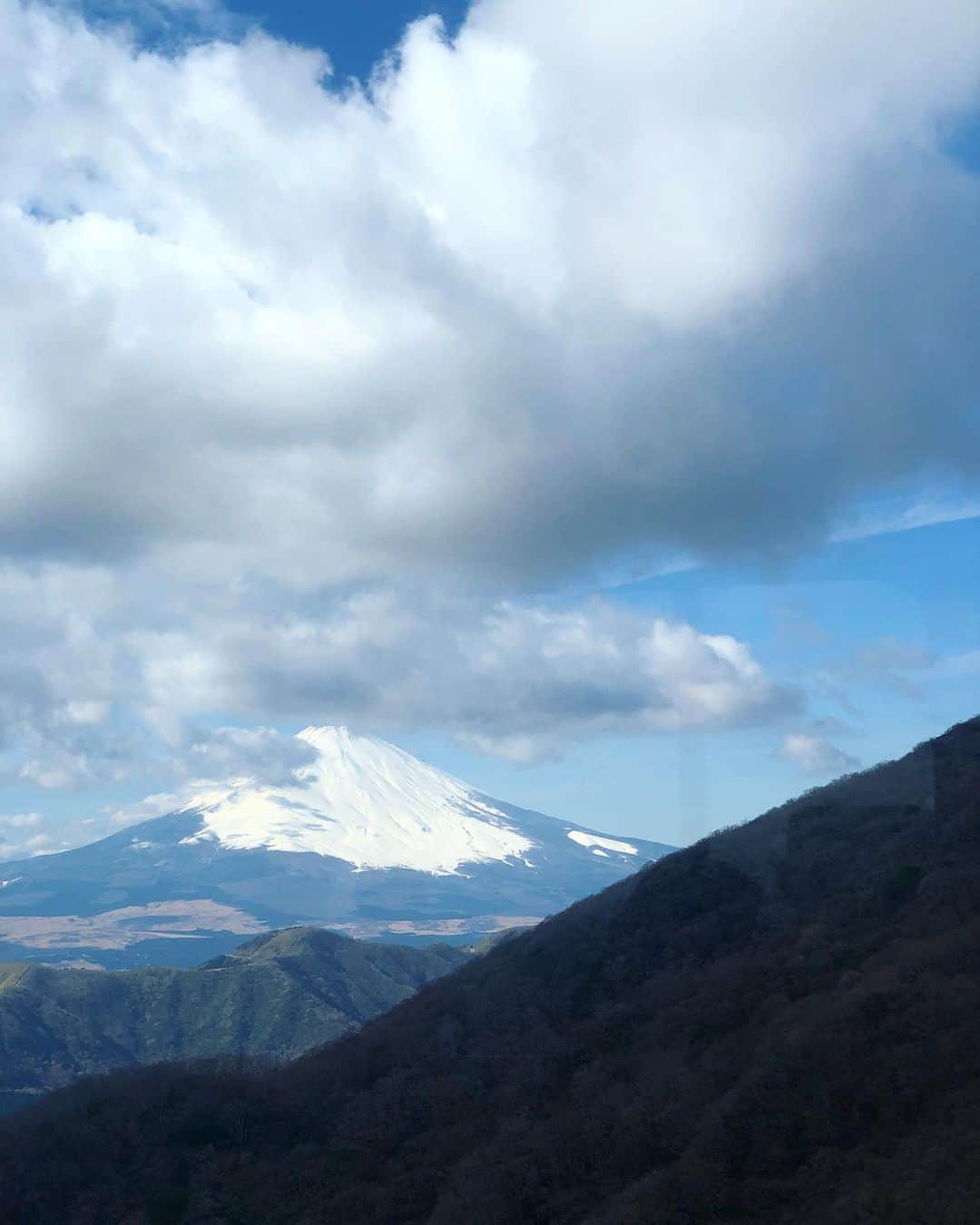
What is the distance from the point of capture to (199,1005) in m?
120

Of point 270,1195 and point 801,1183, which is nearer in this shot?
point 801,1183

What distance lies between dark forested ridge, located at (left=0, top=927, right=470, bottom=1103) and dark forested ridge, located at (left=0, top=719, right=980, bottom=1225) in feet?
222

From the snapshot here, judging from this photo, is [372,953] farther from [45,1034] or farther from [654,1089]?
[654,1089]

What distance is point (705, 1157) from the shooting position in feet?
60.0

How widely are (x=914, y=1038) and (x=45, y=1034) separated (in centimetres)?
11500

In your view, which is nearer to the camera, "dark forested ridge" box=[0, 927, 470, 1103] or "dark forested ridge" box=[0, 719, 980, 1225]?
"dark forested ridge" box=[0, 719, 980, 1225]

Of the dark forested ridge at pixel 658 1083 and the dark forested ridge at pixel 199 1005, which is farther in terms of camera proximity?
the dark forested ridge at pixel 199 1005

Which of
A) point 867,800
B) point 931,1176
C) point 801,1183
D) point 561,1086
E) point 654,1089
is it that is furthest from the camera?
point 867,800

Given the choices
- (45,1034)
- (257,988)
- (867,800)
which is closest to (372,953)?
(257,988)

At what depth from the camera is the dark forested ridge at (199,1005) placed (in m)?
106

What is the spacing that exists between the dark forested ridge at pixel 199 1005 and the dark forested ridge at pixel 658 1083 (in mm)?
67585

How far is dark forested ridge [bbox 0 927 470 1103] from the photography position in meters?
106

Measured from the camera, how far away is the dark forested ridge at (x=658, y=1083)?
57.2 ft

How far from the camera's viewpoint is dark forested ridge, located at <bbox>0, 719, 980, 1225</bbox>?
17438 millimetres
